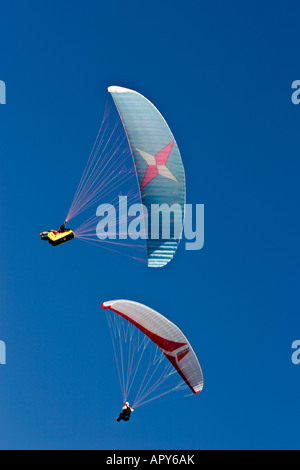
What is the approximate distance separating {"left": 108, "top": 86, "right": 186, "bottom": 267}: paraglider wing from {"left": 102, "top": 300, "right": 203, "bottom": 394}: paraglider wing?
5.29 feet

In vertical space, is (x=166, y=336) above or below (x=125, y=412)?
above

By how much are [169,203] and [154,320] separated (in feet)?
10.6

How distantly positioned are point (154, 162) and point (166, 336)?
4848 mm

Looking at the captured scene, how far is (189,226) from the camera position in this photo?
19.5m

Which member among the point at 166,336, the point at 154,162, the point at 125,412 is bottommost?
the point at 125,412

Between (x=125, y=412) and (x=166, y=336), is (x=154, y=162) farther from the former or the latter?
(x=125, y=412)

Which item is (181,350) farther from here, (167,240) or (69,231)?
(69,231)

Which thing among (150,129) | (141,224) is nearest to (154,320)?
(141,224)

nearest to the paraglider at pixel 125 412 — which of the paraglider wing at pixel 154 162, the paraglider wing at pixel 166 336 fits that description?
the paraglider wing at pixel 166 336

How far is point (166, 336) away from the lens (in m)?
17.5

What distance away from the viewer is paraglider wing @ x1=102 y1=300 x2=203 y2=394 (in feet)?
53.7

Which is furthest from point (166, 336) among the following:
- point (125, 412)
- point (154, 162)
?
point (154, 162)

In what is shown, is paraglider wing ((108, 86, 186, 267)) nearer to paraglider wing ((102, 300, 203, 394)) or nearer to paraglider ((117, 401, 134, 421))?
paraglider wing ((102, 300, 203, 394))

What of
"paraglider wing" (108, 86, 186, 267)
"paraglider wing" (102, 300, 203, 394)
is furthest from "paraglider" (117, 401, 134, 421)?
"paraglider wing" (108, 86, 186, 267)
